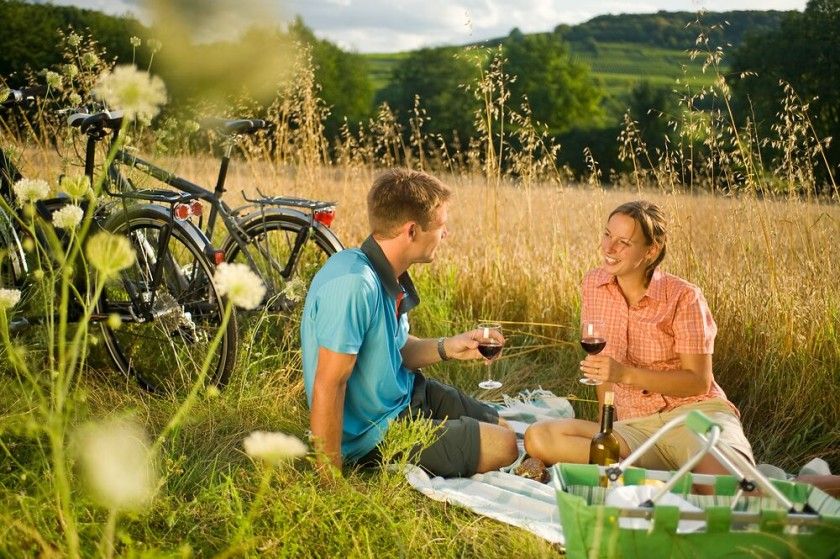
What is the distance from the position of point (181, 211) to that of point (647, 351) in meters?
2.02

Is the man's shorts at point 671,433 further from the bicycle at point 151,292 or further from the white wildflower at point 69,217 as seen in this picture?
the white wildflower at point 69,217

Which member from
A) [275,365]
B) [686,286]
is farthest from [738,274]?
[275,365]

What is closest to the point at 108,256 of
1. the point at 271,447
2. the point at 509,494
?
the point at 271,447

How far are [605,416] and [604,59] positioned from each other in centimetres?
5317

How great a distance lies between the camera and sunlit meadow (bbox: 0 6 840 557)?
2.61m

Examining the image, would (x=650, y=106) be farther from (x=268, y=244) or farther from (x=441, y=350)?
(x=441, y=350)

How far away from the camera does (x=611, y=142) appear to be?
2620cm

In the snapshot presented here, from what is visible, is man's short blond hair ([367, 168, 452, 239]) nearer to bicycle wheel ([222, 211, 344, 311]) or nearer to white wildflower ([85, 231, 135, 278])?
bicycle wheel ([222, 211, 344, 311])

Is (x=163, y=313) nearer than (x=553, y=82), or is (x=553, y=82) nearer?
(x=163, y=313)

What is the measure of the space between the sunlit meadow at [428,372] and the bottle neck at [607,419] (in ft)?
1.67

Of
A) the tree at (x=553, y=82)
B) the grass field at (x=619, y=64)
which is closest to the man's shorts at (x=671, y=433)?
the grass field at (x=619, y=64)

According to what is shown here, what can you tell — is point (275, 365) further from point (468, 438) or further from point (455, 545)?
point (455, 545)

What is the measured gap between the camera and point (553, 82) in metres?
47.3

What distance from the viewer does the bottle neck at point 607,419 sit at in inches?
126
